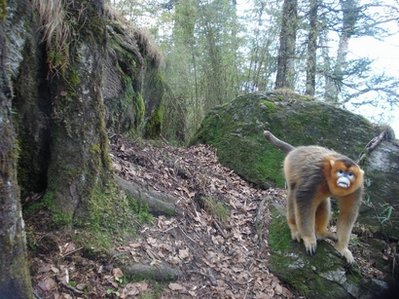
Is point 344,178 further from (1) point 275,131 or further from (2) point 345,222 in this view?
(1) point 275,131

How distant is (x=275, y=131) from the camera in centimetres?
788

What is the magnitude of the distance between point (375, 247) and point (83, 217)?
4202mm

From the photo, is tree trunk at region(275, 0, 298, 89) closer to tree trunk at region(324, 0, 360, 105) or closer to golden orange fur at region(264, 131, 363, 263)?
tree trunk at region(324, 0, 360, 105)

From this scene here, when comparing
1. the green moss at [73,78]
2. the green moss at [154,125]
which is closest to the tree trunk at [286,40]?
the green moss at [154,125]

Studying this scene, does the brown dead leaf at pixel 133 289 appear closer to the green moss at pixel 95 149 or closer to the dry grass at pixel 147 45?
the green moss at pixel 95 149

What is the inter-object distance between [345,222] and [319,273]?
69cm

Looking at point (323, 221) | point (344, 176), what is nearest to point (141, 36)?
point (323, 221)

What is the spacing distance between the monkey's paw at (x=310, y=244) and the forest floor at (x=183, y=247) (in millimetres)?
527

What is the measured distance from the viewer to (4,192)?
2570mm

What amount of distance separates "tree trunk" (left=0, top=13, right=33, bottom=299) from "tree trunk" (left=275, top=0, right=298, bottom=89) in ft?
Answer: 28.4

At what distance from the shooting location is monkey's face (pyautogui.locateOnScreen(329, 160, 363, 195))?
14.4 feet

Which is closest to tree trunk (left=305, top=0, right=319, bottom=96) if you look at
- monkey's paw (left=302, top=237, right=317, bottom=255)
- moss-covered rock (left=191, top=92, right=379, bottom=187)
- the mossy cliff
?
moss-covered rock (left=191, top=92, right=379, bottom=187)

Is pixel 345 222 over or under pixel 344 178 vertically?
under

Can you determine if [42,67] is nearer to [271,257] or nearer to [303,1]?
[271,257]
